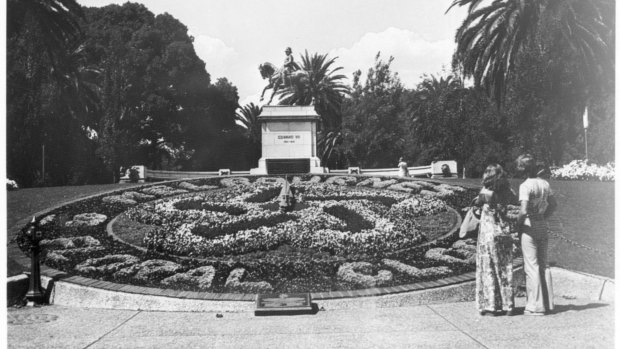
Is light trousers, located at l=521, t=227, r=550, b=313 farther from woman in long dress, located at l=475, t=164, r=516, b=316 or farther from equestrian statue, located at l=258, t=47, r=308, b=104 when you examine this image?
equestrian statue, located at l=258, t=47, r=308, b=104

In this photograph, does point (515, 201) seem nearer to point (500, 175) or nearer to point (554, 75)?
point (500, 175)

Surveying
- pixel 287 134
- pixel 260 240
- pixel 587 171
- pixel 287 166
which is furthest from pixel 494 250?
pixel 287 134

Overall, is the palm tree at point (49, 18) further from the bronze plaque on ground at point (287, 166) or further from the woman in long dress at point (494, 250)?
the bronze plaque on ground at point (287, 166)

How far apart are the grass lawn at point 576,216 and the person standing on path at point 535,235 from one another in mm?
1616

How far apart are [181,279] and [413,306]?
3.39 m

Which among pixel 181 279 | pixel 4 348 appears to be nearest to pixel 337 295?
pixel 181 279

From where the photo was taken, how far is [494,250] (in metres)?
6.80

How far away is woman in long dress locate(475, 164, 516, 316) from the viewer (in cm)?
671

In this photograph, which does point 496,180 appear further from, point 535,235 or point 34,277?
point 34,277

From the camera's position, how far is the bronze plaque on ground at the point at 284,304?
23.4ft

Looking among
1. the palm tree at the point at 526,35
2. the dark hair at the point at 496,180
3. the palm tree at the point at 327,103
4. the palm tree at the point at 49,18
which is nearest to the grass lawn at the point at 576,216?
→ the dark hair at the point at 496,180

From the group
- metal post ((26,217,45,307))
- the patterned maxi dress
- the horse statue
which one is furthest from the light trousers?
the horse statue

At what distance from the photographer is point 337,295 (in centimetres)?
763

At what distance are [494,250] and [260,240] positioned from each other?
4.26 metres
